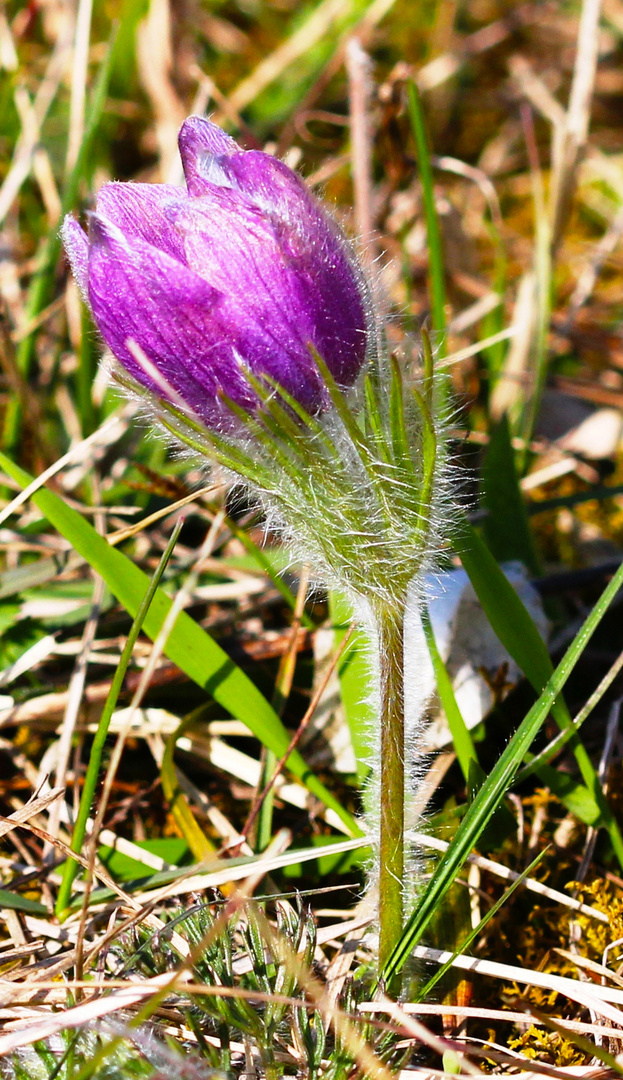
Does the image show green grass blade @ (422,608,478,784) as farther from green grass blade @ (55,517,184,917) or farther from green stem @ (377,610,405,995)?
green grass blade @ (55,517,184,917)

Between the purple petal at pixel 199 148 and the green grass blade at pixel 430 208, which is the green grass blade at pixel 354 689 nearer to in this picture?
the green grass blade at pixel 430 208

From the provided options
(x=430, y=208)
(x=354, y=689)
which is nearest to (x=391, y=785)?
(x=354, y=689)

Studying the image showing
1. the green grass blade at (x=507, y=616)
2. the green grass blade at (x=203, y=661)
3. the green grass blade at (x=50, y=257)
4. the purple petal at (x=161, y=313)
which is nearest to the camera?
the purple petal at (x=161, y=313)

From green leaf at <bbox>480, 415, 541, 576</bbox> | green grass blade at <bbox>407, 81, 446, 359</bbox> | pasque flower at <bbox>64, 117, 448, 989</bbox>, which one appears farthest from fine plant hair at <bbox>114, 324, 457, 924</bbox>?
green grass blade at <bbox>407, 81, 446, 359</bbox>

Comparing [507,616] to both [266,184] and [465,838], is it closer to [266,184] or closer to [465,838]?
[465,838]

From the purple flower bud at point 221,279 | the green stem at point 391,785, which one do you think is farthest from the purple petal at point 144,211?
the green stem at point 391,785

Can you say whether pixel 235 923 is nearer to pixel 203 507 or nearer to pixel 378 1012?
pixel 378 1012

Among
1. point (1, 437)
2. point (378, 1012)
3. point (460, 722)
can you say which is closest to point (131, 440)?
point (1, 437)
